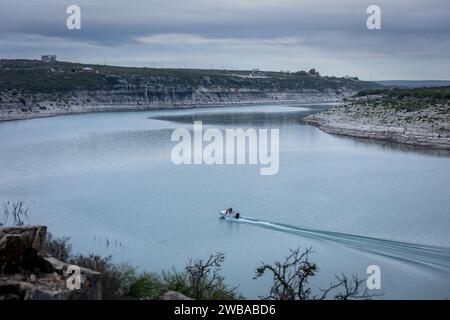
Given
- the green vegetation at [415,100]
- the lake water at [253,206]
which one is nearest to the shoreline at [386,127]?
the green vegetation at [415,100]

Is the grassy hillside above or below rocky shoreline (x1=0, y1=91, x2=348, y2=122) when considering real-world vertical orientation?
above

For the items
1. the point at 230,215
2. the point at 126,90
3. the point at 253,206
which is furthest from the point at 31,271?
the point at 126,90

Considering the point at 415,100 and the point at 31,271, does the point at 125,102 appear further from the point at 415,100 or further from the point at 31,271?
the point at 31,271

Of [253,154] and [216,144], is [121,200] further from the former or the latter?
[216,144]

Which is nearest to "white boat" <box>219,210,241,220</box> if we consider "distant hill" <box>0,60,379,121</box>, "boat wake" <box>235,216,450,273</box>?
"boat wake" <box>235,216,450,273</box>

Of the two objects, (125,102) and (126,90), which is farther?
(126,90)

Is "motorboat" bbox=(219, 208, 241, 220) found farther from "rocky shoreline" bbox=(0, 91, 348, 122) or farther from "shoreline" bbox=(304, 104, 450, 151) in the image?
"rocky shoreline" bbox=(0, 91, 348, 122)
